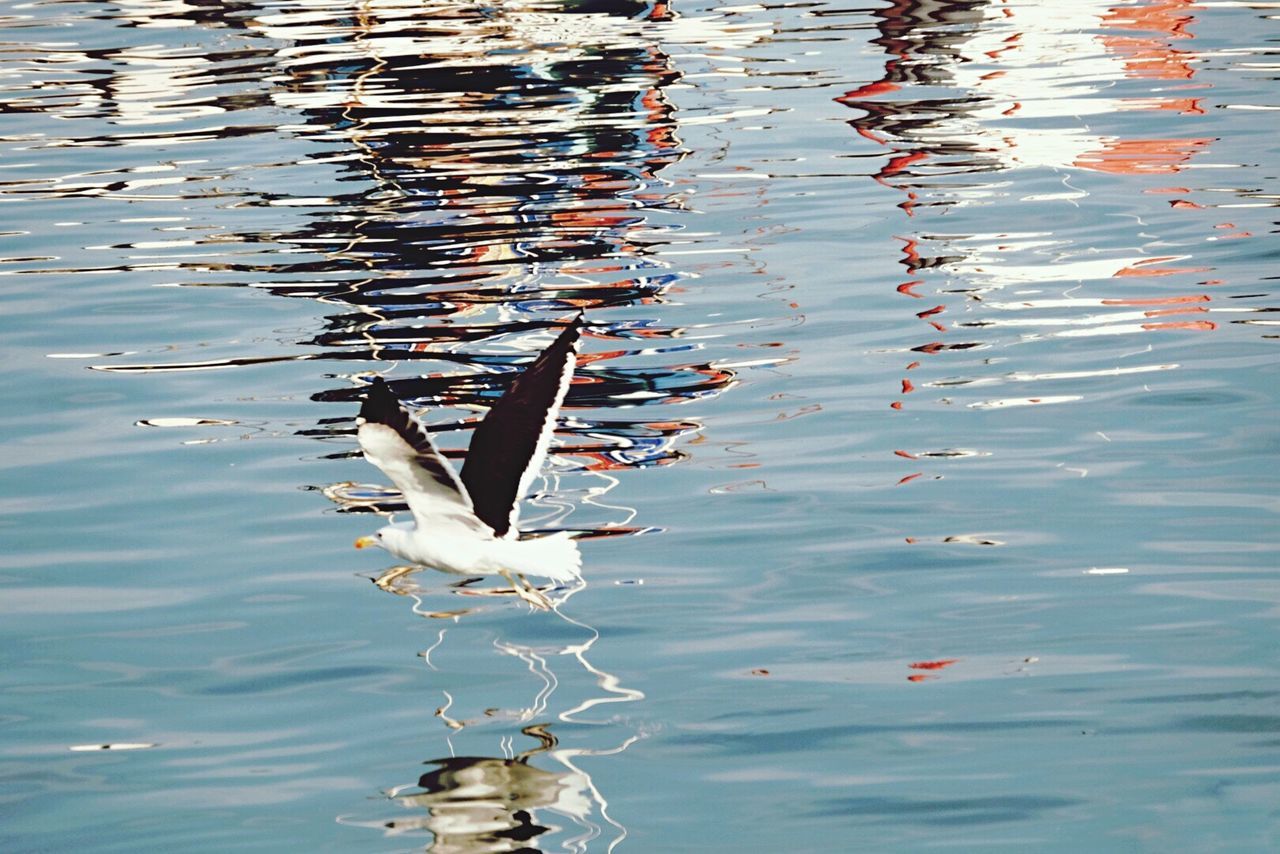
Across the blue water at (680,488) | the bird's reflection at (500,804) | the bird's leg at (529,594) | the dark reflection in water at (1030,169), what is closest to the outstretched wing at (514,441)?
the bird's leg at (529,594)

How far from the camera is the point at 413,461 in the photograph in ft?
20.6

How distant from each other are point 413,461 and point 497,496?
622mm

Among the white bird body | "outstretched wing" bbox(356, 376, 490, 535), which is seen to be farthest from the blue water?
"outstretched wing" bbox(356, 376, 490, 535)

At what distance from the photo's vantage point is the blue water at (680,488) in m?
6.06

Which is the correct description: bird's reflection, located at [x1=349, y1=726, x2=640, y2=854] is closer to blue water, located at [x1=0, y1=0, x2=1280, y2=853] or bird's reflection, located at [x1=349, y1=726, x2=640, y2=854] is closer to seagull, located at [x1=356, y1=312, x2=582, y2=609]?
blue water, located at [x1=0, y1=0, x2=1280, y2=853]

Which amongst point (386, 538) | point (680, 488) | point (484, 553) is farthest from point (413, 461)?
point (680, 488)

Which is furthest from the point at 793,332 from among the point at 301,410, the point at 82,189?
the point at 82,189

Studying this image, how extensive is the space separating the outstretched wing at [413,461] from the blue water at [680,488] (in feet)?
2.09

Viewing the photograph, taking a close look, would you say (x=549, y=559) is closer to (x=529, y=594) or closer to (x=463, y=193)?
(x=529, y=594)

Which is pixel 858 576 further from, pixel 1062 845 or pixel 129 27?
pixel 129 27

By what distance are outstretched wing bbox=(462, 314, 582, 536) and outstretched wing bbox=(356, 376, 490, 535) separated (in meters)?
0.14

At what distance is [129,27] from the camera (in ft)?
100

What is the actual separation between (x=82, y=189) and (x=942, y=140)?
27.7 ft

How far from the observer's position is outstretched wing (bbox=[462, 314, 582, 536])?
6.81 m
